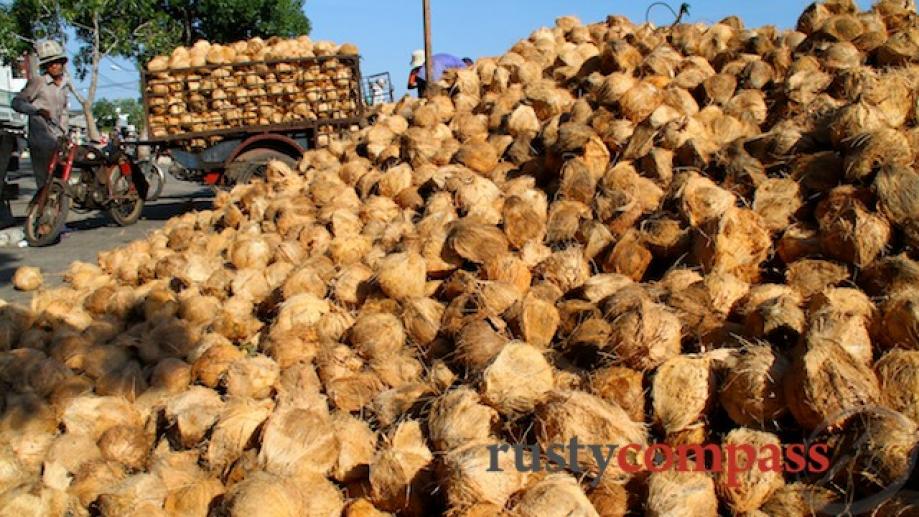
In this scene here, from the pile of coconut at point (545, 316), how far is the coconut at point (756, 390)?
1 centimetres

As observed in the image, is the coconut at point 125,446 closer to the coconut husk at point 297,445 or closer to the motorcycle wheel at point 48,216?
the coconut husk at point 297,445

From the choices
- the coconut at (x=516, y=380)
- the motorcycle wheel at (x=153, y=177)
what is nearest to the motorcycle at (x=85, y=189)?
the motorcycle wheel at (x=153, y=177)

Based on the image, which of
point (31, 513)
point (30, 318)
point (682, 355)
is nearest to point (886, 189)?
point (682, 355)

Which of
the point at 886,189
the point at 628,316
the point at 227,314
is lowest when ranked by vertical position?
the point at 227,314

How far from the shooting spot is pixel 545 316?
312 centimetres

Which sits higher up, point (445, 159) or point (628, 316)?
point (445, 159)

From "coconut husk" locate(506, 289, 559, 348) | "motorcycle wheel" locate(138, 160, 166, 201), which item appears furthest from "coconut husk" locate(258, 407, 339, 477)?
"motorcycle wheel" locate(138, 160, 166, 201)

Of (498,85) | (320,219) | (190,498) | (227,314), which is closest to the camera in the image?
(190,498)

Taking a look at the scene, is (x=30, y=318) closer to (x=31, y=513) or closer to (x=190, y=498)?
(x=31, y=513)

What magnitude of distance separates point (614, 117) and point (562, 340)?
198 cm

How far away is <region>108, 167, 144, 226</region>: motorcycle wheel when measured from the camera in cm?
1027

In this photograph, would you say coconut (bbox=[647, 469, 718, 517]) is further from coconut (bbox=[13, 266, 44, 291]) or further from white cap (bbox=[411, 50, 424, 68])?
white cap (bbox=[411, 50, 424, 68])

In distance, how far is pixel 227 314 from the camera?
400 centimetres

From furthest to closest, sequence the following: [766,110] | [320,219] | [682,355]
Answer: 1. [320,219]
2. [766,110]
3. [682,355]
